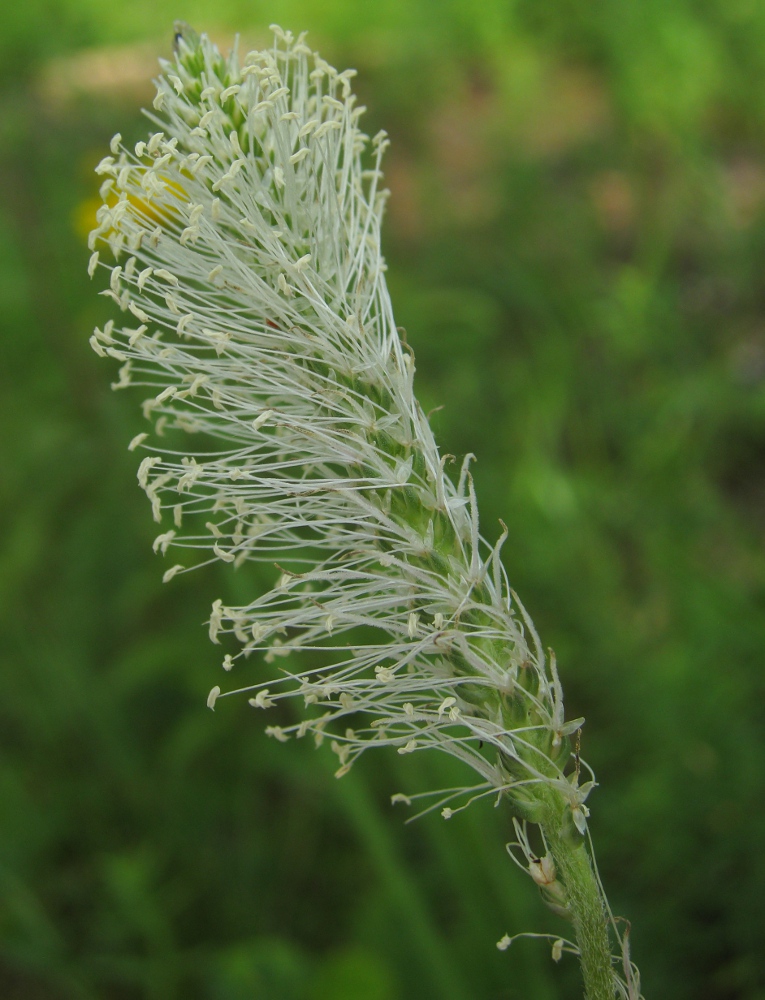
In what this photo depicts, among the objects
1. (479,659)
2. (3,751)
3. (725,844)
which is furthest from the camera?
(3,751)

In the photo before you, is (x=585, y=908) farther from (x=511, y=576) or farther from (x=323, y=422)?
(x=511, y=576)

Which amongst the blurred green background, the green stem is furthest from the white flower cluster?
the blurred green background

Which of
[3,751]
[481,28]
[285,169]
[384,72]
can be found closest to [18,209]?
[3,751]

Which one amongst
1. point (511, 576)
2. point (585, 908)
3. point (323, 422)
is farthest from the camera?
point (511, 576)

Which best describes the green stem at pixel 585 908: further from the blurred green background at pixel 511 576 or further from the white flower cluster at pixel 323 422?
the blurred green background at pixel 511 576

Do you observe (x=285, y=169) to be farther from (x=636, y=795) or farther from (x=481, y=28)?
(x=481, y=28)

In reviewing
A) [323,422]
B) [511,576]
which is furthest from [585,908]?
[511,576]
